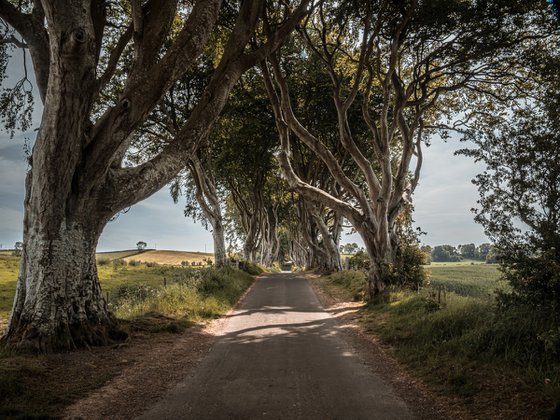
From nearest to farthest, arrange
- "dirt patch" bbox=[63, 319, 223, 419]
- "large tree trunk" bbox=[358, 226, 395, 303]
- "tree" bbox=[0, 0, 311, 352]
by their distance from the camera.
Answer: "dirt patch" bbox=[63, 319, 223, 419] < "tree" bbox=[0, 0, 311, 352] < "large tree trunk" bbox=[358, 226, 395, 303]

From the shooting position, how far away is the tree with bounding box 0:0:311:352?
23.2 feet

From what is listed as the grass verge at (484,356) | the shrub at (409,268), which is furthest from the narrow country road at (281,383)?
the shrub at (409,268)

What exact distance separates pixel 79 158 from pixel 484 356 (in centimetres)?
851

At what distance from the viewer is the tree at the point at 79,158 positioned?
7066 mm

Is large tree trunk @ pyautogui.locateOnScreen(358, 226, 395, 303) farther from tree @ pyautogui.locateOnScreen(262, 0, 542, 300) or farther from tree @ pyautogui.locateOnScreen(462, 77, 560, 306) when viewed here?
tree @ pyautogui.locateOnScreen(462, 77, 560, 306)

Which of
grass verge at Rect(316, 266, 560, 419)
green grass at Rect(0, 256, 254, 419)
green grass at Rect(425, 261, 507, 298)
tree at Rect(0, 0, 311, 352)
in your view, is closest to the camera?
grass verge at Rect(316, 266, 560, 419)

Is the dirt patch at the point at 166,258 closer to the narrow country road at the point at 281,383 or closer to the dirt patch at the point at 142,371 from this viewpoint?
the dirt patch at the point at 142,371

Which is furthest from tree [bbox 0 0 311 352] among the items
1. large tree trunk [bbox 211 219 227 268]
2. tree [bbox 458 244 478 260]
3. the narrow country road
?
tree [bbox 458 244 478 260]

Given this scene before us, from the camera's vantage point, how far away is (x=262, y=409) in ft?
15.7

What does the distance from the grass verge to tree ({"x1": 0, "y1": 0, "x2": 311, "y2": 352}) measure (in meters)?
6.52

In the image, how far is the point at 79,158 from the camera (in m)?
7.70

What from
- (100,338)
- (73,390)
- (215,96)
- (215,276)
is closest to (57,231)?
(100,338)

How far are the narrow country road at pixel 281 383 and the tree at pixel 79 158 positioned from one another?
301 cm

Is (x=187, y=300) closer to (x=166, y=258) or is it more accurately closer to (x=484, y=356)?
(x=484, y=356)
